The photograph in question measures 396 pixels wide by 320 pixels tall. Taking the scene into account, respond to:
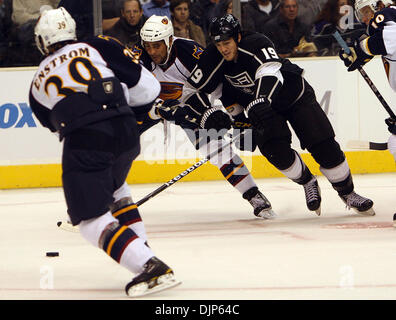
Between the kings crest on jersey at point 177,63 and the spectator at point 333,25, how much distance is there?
1889 mm

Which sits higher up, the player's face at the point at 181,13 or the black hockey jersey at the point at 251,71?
the black hockey jersey at the point at 251,71

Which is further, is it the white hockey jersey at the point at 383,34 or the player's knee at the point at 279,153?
the player's knee at the point at 279,153

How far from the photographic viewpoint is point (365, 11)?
4.16m

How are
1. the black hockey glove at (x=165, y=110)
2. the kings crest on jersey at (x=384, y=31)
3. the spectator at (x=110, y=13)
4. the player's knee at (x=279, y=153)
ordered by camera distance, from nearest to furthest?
the kings crest on jersey at (x=384, y=31)
the black hockey glove at (x=165, y=110)
the player's knee at (x=279, y=153)
the spectator at (x=110, y=13)

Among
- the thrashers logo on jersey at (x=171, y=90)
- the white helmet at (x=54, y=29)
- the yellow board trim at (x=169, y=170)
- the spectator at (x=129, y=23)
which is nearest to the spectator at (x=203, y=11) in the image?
the spectator at (x=129, y=23)

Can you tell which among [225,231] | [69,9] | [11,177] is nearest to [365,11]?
[225,231]

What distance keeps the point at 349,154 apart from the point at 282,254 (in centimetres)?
286

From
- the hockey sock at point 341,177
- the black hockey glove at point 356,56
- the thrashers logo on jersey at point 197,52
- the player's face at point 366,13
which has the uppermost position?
the player's face at point 366,13

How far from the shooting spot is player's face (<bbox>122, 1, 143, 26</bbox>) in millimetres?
6043

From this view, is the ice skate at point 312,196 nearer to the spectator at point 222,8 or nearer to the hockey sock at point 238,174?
the hockey sock at point 238,174

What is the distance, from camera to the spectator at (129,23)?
605 centimetres

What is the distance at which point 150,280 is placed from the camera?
2715 mm
